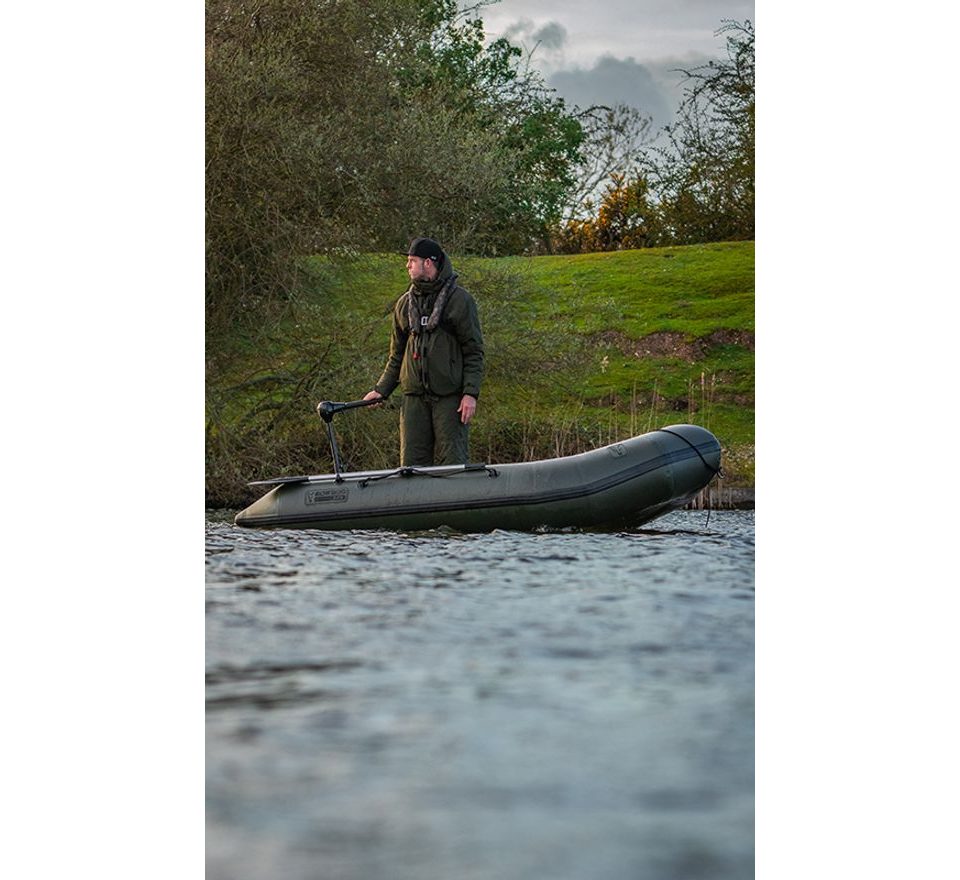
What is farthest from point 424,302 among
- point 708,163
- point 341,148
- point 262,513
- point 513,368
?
point 513,368

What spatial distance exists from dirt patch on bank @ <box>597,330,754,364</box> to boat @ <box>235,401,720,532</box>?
2.12 meters

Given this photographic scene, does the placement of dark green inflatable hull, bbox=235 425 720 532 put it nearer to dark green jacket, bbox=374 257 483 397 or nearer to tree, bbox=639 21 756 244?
dark green jacket, bbox=374 257 483 397

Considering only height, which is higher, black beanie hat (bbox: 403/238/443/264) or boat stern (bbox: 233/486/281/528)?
black beanie hat (bbox: 403/238/443/264)

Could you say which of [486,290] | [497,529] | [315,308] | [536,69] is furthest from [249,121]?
[497,529]

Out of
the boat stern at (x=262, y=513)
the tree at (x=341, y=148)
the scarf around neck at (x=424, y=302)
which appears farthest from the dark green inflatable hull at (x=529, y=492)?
the tree at (x=341, y=148)

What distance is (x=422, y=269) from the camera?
524 centimetres

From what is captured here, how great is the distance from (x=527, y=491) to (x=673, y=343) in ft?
9.52

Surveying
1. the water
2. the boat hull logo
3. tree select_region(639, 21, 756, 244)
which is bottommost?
the water

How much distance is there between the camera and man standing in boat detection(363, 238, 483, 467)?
528 cm

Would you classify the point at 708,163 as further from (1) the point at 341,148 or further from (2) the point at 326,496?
(1) the point at 341,148

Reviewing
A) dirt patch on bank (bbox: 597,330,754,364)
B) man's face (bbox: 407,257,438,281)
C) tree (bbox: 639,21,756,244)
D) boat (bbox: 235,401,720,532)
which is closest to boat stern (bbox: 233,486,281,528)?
boat (bbox: 235,401,720,532)

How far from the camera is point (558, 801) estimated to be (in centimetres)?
250
